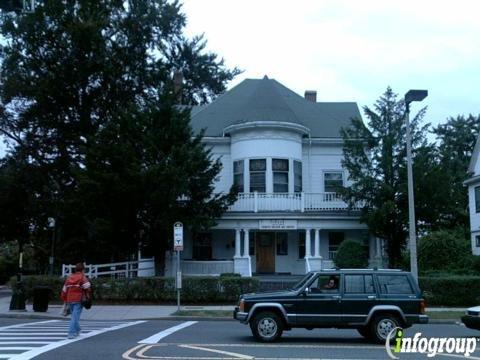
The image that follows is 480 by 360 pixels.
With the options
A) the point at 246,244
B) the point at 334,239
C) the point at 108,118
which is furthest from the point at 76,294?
the point at 108,118

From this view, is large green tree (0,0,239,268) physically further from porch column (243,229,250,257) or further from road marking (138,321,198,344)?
road marking (138,321,198,344)

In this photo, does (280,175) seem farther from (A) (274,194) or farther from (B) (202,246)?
(B) (202,246)

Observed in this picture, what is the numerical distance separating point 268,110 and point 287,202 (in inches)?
214

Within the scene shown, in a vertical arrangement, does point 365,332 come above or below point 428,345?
above

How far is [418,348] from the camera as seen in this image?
13.0m

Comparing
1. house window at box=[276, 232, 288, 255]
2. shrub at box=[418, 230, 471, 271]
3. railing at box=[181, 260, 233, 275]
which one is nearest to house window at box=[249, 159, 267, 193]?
house window at box=[276, 232, 288, 255]

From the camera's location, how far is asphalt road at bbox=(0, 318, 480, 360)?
11750 millimetres

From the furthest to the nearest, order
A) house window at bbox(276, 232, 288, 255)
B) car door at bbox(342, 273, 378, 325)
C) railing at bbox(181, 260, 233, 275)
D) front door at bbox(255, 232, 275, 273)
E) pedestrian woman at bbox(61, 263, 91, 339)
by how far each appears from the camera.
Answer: house window at bbox(276, 232, 288, 255) → front door at bbox(255, 232, 275, 273) → railing at bbox(181, 260, 233, 275) → pedestrian woman at bbox(61, 263, 91, 339) → car door at bbox(342, 273, 378, 325)

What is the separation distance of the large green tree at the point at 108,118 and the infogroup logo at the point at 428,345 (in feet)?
47.0

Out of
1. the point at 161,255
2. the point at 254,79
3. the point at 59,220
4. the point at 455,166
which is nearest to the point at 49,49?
the point at 59,220

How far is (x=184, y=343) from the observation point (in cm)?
1357

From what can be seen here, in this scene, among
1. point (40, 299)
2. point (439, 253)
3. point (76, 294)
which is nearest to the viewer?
point (76, 294)

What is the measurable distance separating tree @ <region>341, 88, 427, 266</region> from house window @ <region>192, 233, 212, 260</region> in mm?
7959

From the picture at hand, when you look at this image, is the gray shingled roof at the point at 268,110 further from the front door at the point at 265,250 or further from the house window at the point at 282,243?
the front door at the point at 265,250
